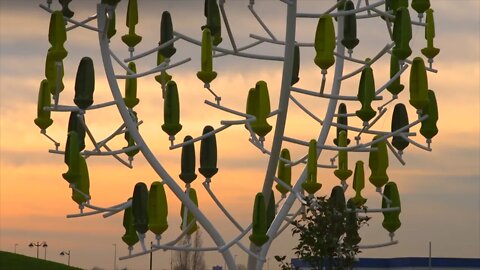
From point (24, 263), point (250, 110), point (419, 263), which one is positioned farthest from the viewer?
point (419, 263)

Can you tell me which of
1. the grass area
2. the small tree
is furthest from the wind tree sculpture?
the grass area

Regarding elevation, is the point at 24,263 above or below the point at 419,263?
below

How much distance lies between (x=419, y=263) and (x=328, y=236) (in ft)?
123

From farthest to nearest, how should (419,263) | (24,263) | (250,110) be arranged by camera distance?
(419,263) → (24,263) → (250,110)

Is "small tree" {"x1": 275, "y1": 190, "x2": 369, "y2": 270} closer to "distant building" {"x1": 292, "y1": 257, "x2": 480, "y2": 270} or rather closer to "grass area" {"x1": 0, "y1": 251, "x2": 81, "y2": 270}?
"grass area" {"x1": 0, "y1": 251, "x2": 81, "y2": 270}

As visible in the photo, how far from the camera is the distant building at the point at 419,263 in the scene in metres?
56.7

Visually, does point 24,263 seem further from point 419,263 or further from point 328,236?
point 328,236

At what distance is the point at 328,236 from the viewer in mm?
20359

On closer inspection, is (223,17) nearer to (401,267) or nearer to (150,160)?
(150,160)

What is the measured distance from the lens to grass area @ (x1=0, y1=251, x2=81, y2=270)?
52.0 meters

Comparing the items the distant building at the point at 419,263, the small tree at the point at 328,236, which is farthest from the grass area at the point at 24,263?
the small tree at the point at 328,236

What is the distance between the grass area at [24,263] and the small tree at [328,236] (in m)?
32.7

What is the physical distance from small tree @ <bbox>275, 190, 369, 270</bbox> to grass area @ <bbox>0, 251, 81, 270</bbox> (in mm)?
32705

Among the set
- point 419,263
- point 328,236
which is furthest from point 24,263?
point 328,236
